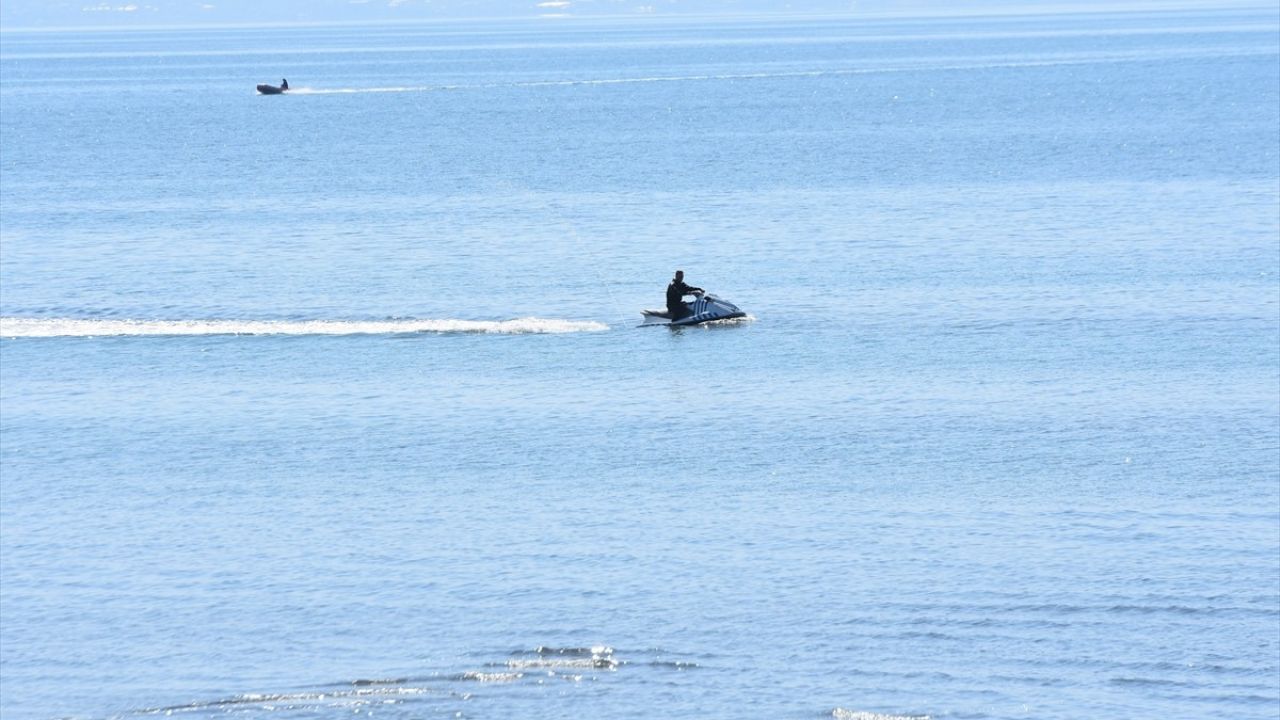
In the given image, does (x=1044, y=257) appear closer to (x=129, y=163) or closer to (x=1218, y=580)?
(x=1218, y=580)

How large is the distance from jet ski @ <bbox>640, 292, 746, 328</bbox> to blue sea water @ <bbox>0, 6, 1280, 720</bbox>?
2.80ft

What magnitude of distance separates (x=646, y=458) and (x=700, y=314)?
18.8 meters

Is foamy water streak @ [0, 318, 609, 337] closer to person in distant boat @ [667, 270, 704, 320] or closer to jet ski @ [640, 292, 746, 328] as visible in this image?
jet ski @ [640, 292, 746, 328]

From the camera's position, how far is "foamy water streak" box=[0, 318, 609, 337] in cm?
7100

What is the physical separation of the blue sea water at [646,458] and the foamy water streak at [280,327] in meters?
0.26

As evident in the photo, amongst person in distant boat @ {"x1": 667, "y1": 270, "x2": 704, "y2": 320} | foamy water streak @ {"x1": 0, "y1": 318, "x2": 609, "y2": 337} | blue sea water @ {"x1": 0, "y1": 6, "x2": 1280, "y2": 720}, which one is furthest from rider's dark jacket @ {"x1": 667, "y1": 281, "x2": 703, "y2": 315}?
foamy water streak @ {"x1": 0, "y1": 318, "x2": 609, "y2": 337}

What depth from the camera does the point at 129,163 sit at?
14350 centimetres

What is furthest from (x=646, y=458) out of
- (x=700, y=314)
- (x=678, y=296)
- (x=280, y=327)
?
(x=280, y=327)

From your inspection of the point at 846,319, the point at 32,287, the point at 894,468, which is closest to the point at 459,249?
the point at 32,287

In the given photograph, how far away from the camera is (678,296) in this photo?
2724 inches

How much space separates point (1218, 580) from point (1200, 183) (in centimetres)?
7787

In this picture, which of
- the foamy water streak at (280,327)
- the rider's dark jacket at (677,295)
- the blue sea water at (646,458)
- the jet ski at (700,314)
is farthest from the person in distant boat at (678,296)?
the foamy water streak at (280,327)

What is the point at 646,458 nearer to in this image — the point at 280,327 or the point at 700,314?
the point at 700,314

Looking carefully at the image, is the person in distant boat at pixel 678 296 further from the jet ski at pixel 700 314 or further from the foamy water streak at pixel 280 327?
the foamy water streak at pixel 280 327
